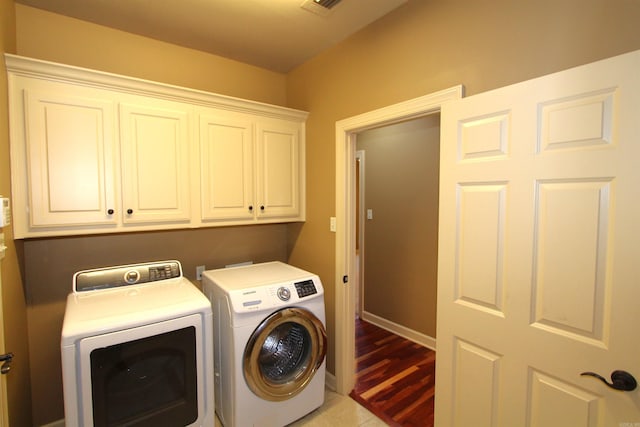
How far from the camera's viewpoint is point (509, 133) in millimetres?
1271

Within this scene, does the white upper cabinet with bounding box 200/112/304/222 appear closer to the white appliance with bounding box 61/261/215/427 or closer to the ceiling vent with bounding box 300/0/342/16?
the white appliance with bounding box 61/261/215/427

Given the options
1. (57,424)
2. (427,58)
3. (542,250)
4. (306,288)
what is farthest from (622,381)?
(57,424)

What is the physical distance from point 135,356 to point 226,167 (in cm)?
129

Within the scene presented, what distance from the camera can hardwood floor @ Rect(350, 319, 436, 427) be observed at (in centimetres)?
215

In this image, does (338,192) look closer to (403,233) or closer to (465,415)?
(403,233)

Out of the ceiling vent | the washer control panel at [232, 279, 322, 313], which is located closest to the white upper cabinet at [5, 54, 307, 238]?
the washer control panel at [232, 279, 322, 313]

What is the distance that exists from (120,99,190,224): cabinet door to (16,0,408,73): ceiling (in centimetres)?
55

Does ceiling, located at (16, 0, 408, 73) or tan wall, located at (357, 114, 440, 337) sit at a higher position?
ceiling, located at (16, 0, 408, 73)

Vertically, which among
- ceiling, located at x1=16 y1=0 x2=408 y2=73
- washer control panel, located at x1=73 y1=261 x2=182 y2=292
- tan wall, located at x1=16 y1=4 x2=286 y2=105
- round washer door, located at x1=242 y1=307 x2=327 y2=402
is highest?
ceiling, located at x1=16 y1=0 x2=408 y2=73

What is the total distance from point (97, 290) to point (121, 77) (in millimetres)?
1276

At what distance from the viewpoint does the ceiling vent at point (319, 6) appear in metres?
1.74

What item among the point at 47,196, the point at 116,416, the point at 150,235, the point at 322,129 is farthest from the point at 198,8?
the point at 116,416

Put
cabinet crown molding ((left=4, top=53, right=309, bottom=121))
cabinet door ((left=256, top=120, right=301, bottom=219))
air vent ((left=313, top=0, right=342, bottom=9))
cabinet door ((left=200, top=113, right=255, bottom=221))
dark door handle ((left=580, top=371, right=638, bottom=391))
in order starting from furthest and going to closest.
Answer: cabinet door ((left=256, top=120, right=301, bottom=219)) → cabinet door ((left=200, top=113, right=255, bottom=221)) → air vent ((left=313, top=0, right=342, bottom=9)) → cabinet crown molding ((left=4, top=53, right=309, bottom=121)) → dark door handle ((left=580, top=371, right=638, bottom=391))

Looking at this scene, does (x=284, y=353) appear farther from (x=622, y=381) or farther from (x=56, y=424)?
(x=622, y=381)
